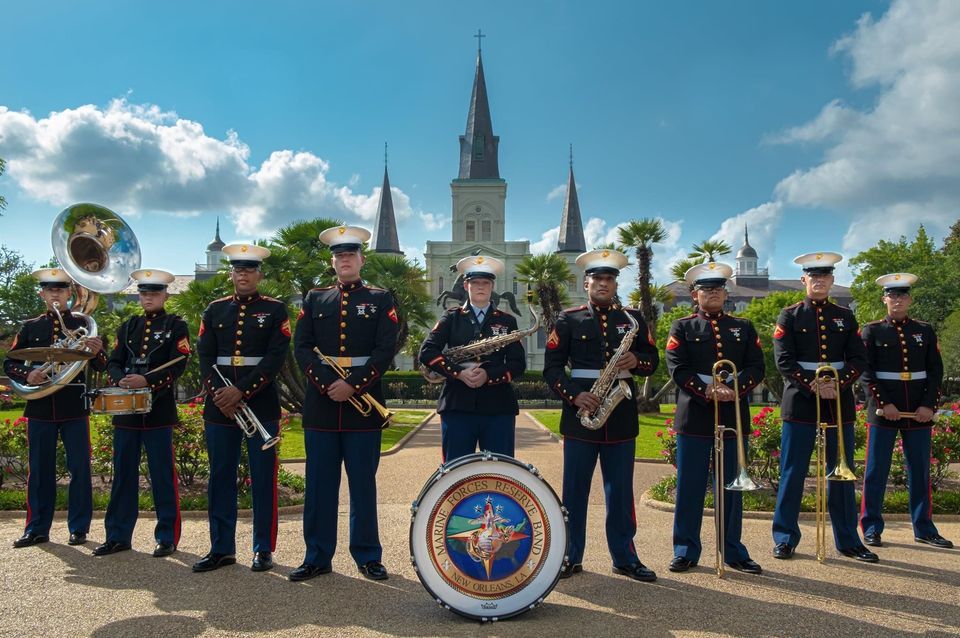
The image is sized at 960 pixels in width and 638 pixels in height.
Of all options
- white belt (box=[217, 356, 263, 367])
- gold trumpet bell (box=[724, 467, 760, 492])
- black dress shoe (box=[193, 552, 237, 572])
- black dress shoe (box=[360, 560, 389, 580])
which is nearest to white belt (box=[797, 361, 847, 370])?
gold trumpet bell (box=[724, 467, 760, 492])

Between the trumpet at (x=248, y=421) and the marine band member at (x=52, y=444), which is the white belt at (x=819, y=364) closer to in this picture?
the trumpet at (x=248, y=421)

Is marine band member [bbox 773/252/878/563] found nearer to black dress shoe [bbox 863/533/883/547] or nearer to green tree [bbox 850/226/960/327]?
black dress shoe [bbox 863/533/883/547]

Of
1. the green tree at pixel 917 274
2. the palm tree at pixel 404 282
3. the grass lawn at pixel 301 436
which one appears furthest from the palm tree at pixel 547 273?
the green tree at pixel 917 274

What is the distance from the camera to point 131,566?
6.22 m

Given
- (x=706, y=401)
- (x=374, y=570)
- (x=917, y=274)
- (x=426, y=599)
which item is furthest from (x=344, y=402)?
(x=917, y=274)

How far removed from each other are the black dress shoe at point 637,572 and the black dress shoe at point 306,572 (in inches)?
95.5

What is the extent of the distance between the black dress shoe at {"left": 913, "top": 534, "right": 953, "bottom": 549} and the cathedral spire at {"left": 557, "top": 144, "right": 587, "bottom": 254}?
76721 mm

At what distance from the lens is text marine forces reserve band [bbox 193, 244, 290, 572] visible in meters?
6.23

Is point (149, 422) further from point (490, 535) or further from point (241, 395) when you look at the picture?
point (490, 535)

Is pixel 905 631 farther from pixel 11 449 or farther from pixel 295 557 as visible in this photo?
pixel 11 449

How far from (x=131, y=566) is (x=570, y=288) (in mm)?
79120

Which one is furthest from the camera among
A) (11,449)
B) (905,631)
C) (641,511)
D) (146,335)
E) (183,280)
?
(183,280)

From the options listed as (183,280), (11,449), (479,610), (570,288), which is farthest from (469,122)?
(479,610)

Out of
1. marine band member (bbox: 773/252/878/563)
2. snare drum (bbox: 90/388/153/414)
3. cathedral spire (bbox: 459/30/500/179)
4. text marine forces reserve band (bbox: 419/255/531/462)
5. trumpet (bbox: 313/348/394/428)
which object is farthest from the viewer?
cathedral spire (bbox: 459/30/500/179)
